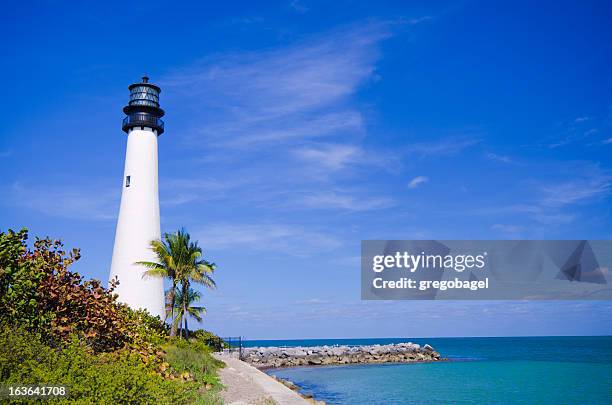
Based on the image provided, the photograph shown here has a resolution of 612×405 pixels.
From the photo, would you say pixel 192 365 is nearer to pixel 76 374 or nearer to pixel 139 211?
pixel 76 374

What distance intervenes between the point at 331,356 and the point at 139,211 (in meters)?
30.2

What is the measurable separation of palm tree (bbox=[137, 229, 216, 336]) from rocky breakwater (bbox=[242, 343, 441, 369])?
1614cm

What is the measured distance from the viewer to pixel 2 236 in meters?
12.1

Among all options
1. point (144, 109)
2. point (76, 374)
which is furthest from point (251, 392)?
point (144, 109)

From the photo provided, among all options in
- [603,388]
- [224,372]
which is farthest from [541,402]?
[224,372]

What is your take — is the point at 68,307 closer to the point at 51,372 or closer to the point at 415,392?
the point at 51,372

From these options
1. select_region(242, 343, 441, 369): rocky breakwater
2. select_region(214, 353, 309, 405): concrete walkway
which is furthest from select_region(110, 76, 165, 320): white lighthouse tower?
select_region(242, 343, 441, 369): rocky breakwater

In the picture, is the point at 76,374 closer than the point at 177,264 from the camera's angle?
Yes

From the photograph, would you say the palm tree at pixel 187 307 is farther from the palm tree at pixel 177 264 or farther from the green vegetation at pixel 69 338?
the green vegetation at pixel 69 338

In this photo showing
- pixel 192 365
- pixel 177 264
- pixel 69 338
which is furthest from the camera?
pixel 177 264

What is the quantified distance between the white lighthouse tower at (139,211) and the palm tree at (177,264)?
2.26ft

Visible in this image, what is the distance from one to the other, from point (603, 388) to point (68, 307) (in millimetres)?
35882

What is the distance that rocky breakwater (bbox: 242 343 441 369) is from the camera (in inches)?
1978

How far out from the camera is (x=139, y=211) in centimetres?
3244
